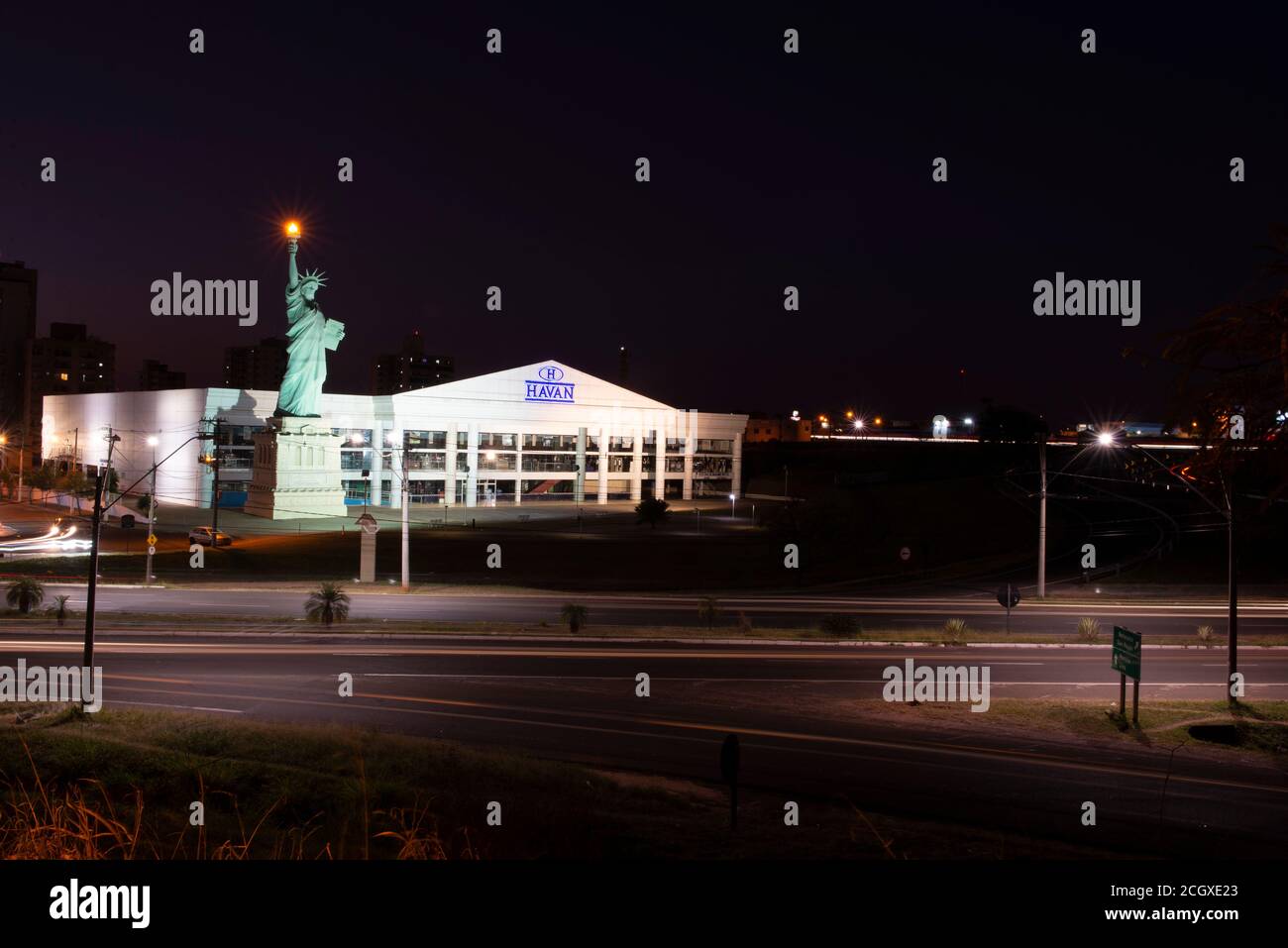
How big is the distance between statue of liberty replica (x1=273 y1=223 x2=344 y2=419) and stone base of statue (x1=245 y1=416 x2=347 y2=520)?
1.22 meters

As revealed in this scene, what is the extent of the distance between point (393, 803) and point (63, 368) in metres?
143

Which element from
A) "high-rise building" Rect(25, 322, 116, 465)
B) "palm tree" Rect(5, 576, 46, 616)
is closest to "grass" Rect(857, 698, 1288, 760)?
"palm tree" Rect(5, 576, 46, 616)

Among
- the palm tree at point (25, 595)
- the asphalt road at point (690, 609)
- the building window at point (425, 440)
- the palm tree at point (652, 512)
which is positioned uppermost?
the building window at point (425, 440)

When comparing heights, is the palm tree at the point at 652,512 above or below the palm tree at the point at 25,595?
Result: above

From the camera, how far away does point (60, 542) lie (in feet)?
153

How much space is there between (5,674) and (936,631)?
2455 cm

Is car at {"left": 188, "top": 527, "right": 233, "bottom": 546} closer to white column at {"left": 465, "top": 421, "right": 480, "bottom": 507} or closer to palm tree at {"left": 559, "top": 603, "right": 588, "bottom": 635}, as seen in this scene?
palm tree at {"left": 559, "top": 603, "right": 588, "bottom": 635}

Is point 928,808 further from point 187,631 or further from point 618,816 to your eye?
point 187,631

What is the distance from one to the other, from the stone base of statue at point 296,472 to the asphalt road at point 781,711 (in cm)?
3629

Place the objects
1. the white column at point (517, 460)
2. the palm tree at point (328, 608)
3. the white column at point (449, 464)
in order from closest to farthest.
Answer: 1. the palm tree at point (328, 608)
2. the white column at point (449, 464)
3. the white column at point (517, 460)

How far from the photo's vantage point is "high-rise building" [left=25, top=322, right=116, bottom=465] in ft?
409

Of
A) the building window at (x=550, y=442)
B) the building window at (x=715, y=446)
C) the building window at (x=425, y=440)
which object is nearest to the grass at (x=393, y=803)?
the building window at (x=425, y=440)

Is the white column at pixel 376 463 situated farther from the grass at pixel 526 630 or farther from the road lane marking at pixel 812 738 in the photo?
the road lane marking at pixel 812 738

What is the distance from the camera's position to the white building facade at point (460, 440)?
69562 millimetres
